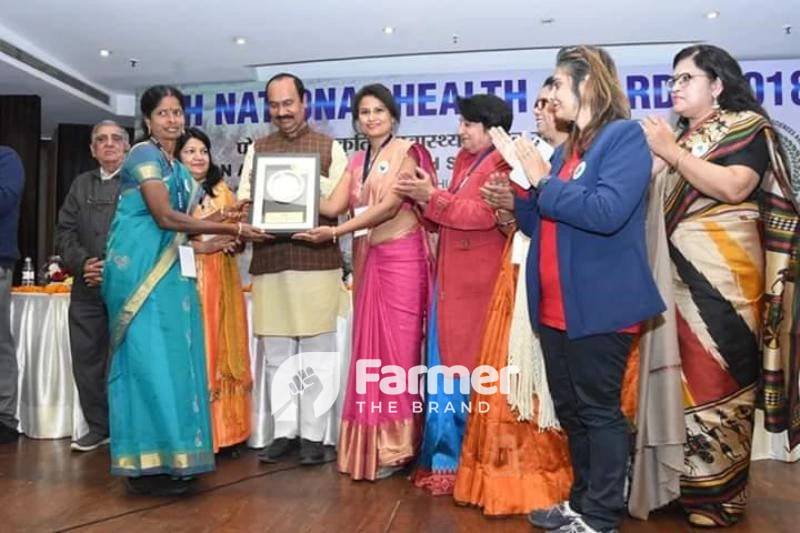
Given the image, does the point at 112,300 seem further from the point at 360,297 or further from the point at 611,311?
the point at 611,311

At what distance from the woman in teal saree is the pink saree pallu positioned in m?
0.57

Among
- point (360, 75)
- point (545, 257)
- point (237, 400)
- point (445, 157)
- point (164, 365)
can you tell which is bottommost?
point (237, 400)

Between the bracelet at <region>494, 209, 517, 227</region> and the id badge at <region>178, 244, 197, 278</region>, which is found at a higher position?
the bracelet at <region>494, 209, 517, 227</region>

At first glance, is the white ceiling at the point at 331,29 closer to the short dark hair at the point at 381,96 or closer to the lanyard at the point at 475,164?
the short dark hair at the point at 381,96

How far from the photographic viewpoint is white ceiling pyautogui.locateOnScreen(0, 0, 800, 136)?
A: 542 cm

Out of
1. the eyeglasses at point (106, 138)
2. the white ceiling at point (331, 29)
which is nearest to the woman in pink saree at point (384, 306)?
the eyeglasses at point (106, 138)

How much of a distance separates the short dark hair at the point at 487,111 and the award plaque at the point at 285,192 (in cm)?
63

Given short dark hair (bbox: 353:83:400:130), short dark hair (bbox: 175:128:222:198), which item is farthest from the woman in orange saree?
short dark hair (bbox: 353:83:400:130)

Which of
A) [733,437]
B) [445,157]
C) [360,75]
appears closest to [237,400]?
[733,437]

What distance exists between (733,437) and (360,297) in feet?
4.64

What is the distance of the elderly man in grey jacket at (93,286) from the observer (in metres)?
3.43

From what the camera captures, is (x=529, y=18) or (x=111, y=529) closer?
(x=111, y=529)

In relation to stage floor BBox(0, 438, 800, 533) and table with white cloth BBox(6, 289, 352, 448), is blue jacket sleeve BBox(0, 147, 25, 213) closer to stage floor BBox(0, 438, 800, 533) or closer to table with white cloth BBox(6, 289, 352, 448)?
table with white cloth BBox(6, 289, 352, 448)

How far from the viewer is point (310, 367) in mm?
3057
